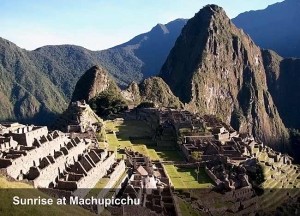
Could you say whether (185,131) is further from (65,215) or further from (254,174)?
(65,215)

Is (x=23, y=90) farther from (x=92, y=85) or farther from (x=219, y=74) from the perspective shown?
(x=219, y=74)

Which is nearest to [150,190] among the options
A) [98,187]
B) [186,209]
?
[186,209]

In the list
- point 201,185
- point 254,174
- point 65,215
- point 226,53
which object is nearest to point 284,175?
point 254,174

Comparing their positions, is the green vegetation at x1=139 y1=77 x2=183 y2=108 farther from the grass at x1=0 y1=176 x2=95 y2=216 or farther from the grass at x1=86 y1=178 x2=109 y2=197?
the grass at x1=0 y1=176 x2=95 y2=216

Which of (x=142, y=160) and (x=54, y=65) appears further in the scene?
(x=54, y=65)

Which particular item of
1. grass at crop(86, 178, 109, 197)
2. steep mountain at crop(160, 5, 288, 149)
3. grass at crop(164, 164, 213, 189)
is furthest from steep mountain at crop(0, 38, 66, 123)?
grass at crop(86, 178, 109, 197)

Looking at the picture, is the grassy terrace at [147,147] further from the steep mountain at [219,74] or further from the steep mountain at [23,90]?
the steep mountain at [219,74]

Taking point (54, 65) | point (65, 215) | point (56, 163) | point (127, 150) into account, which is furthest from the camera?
point (54, 65)
